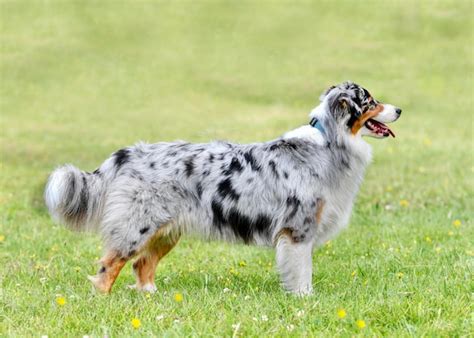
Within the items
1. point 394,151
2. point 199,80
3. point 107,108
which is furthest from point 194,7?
point 394,151

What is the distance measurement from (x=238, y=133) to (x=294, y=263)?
12.0 meters

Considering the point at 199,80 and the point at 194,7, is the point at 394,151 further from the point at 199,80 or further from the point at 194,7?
the point at 194,7

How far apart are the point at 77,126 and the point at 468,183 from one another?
11355 mm

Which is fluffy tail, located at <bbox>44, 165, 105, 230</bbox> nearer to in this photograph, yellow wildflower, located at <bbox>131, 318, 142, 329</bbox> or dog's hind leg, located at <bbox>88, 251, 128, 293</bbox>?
dog's hind leg, located at <bbox>88, 251, 128, 293</bbox>

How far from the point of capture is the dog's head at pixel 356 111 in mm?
6523

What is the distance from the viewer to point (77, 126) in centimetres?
1989

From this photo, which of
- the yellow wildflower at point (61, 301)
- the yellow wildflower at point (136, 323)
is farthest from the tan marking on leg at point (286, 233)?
the yellow wildflower at point (61, 301)

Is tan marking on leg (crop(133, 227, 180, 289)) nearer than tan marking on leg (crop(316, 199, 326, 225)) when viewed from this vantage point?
No

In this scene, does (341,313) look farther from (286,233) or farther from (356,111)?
(356,111)

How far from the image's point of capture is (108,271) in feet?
21.2

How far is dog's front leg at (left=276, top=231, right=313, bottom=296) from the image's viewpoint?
6430 mm

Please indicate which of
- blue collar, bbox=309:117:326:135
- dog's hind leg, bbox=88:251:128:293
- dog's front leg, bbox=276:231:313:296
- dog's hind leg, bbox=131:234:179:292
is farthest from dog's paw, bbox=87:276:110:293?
blue collar, bbox=309:117:326:135

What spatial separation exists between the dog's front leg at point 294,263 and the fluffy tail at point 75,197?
1.64m

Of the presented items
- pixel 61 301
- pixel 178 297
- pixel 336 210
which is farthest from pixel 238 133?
pixel 61 301
